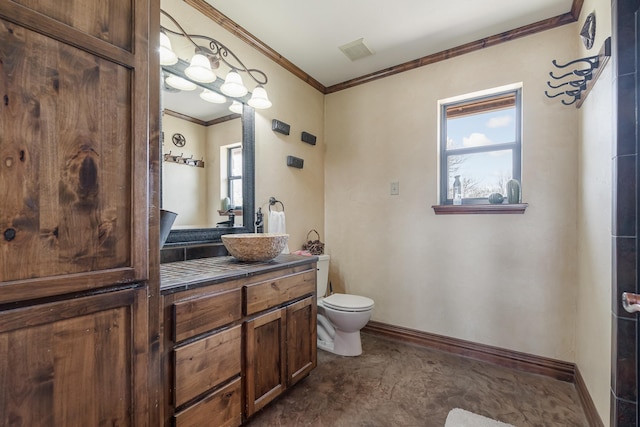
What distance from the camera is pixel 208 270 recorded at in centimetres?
147

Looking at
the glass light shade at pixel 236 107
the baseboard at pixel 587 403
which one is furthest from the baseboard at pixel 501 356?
the glass light shade at pixel 236 107

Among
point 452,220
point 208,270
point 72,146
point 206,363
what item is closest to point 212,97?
point 208,270

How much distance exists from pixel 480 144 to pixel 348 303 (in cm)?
169

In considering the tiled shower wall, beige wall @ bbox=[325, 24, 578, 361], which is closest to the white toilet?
beige wall @ bbox=[325, 24, 578, 361]

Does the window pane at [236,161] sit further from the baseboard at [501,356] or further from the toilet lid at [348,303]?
the baseboard at [501,356]

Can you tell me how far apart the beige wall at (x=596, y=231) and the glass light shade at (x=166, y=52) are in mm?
2218

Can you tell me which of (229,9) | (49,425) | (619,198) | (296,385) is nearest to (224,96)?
(229,9)

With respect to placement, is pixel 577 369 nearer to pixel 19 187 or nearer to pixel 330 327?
pixel 330 327

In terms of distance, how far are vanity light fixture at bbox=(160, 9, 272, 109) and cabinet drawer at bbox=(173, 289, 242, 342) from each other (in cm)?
134

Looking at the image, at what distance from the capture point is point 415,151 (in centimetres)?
257

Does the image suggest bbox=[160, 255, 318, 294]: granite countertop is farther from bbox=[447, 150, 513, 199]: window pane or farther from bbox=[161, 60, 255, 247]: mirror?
bbox=[447, 150, 513, 199]: window pane

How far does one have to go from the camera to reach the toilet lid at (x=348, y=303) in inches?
87.5

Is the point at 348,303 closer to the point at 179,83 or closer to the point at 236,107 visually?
the point at 236,107

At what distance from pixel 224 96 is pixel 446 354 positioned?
2.64 metres
